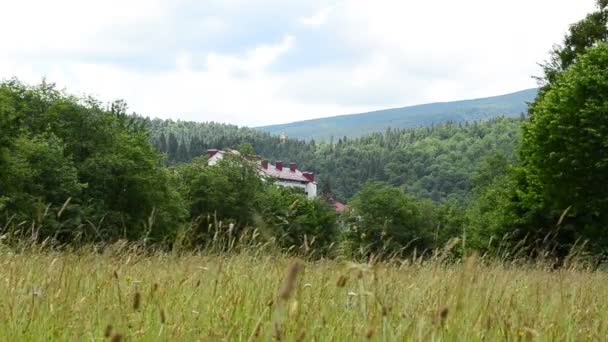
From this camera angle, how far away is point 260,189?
7838 centimetres

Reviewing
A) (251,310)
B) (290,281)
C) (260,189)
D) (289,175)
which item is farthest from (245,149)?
(289,175)

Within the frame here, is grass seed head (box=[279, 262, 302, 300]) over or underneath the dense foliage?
over

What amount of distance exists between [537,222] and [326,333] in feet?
107

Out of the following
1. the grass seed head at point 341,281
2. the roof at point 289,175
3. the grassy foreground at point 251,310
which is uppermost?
the grass seed head at point 341,281

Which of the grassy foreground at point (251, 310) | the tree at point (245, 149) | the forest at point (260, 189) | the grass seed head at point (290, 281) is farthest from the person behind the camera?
the tree at point (245, 149)

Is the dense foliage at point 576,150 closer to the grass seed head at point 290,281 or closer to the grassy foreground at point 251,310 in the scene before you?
the grassy foreground at point 251,310

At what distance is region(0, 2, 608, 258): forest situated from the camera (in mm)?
6430

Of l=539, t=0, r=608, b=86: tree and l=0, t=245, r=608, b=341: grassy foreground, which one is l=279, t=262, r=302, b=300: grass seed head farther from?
l=539, t=0, r=608, b=86: tree

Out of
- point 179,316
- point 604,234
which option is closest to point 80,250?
point 179,316

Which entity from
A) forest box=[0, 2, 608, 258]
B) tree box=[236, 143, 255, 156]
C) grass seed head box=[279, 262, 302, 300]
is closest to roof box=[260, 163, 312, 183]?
forest box=[0, 2, 608, 258]

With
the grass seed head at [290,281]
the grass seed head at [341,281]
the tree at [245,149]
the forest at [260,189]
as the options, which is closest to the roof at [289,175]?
the forest at [260,189]

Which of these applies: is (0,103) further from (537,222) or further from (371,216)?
(371,216)

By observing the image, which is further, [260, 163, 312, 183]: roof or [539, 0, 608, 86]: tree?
[260, 163, 312, 183]: roof

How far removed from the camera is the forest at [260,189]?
6.43m
